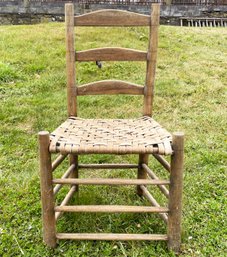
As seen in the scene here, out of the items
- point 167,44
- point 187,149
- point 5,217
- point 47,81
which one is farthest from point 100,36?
point 5,217

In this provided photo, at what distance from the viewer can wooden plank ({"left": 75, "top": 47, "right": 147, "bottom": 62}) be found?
1989 mm

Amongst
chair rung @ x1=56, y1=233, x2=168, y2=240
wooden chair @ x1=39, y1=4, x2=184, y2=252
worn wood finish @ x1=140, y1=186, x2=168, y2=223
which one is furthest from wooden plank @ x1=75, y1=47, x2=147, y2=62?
chair rung @ x1=56, y1=233, x2=168, y2=240

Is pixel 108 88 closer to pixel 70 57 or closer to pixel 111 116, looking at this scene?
pixel 70 57

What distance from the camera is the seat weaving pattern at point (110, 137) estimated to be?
152 cm

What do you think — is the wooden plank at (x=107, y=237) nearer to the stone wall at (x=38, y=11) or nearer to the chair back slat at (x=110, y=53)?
the chair back slat at (x=110, y=53)

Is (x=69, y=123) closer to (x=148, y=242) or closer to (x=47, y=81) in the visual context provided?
(x=148, y=242)

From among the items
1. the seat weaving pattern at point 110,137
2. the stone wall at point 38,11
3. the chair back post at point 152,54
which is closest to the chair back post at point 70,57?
the seat weaving pattern at point 110,137

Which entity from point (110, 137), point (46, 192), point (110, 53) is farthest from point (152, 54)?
point (46, 192)

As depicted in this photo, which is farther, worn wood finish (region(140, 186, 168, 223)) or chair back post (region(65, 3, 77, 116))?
chair back post (region(65, 3, 77, 116))

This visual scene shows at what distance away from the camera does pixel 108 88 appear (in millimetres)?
2035

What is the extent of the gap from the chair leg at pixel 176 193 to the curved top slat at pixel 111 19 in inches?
31.8

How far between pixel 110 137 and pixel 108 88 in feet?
1.49

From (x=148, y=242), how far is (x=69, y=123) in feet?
2.59

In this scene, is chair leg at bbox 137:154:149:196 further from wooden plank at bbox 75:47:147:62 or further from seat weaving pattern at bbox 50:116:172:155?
wooden plank at bbox 75:47:147:62
